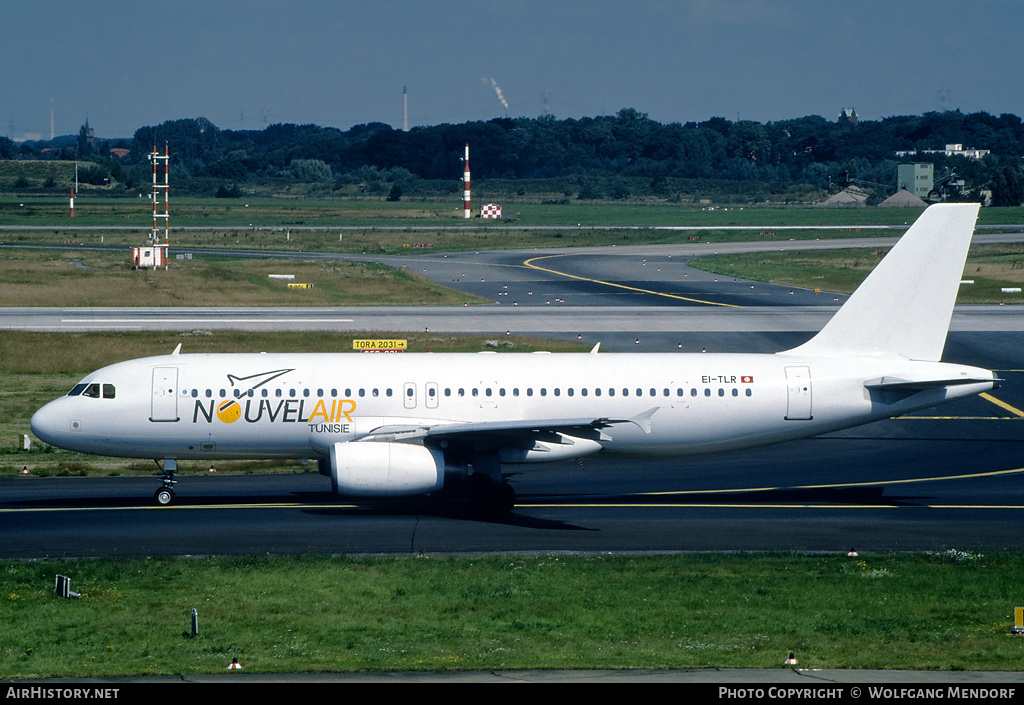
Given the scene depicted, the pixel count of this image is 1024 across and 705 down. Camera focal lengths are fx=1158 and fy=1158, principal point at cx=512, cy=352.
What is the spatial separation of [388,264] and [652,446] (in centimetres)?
7393

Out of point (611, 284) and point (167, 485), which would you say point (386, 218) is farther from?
point (167, 485)

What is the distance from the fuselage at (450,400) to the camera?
31.8 meters

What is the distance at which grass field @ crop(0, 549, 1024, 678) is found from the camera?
62.7 ft

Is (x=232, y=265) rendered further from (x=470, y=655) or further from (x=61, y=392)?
(x=470, y=655)

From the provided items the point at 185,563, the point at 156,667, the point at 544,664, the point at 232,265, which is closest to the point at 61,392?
the point at 185,563

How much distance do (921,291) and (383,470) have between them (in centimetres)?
1623

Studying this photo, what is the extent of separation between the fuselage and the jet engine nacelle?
62.9 inches

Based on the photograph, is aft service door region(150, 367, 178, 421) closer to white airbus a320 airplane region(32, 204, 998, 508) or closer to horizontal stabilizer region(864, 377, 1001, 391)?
white airbus a320 airplane region(32, 204, 998, 508)

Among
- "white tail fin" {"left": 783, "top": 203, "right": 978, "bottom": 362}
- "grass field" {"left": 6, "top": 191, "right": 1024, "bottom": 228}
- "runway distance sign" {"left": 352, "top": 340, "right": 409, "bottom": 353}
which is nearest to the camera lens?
"white tail fin" {"left": 783, "top": 203, "right": 978, "bottom": 362}

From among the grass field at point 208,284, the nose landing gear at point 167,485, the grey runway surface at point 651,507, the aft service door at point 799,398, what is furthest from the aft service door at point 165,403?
the grass field at point 208,284

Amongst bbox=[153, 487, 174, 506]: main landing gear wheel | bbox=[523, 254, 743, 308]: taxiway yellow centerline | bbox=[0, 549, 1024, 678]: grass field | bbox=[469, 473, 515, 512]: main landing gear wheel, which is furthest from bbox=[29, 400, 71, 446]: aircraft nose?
bbox=[523, 254, 743, 308]: taxiway yellow centerline

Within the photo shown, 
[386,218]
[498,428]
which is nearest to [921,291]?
[498,428]

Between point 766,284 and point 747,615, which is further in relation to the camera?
point 766,284

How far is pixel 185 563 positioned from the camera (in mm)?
26406
